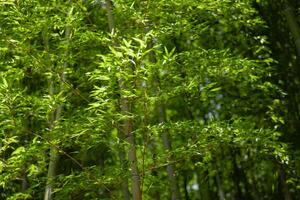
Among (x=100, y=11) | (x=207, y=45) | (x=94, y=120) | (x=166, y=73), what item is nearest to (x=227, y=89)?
(x=207, y=45)

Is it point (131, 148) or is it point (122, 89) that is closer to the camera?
point (122, 89)

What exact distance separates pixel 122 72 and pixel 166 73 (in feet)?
2.70

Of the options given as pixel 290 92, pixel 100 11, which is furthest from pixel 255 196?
pixel 100 11

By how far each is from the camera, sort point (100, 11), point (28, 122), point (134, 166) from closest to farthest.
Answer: point (134, 166), point (28, 122), point (100, 11)

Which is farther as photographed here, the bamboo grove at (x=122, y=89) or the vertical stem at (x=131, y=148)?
the vertical stem at (x=131, y=148)

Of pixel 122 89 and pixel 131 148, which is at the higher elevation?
pixel 122 89

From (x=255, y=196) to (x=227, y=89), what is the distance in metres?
2.30

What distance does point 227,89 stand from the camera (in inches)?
259

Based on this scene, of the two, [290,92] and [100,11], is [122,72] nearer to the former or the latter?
[100,11]

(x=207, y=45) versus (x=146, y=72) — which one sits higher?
(x=146, y=72)

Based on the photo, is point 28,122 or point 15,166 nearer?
point 15,166

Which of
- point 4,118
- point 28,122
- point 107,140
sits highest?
point 4,118

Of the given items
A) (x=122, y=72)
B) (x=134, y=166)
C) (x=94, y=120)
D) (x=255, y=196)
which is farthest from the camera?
(x=255, y=196)

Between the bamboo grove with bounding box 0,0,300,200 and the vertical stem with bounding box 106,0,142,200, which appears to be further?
the vertical stem with bounding box 106,0,142,200
